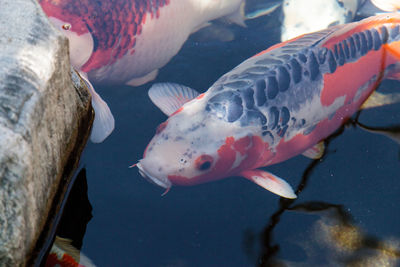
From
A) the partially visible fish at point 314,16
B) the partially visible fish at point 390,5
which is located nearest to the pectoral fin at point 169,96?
the partially visible fish at point 314,16

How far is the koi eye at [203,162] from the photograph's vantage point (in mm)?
2410

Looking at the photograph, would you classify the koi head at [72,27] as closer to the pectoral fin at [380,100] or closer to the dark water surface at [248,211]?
the dark water surface at [248,211]

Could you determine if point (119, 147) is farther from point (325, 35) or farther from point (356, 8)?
point (356, 8)

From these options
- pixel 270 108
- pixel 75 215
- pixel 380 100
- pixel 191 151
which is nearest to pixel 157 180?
pixel 191 151

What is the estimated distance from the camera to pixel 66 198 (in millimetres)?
2117

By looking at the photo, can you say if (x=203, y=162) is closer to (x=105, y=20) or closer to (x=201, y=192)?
(x=201, y=192)

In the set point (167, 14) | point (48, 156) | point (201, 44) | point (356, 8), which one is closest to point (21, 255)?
point (48, 156)

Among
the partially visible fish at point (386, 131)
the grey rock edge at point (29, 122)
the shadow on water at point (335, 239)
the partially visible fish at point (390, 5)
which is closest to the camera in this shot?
the grey rock edge at point (29, 122)

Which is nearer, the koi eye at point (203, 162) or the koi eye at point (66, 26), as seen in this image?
the koi eye at point (203, 162)

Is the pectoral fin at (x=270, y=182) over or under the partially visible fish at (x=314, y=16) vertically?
under

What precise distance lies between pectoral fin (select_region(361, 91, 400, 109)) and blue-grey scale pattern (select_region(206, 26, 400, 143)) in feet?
1.34

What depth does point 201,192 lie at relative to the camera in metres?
2.53

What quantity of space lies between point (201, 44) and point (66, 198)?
7.23 ft

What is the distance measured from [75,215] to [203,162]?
768 mm
